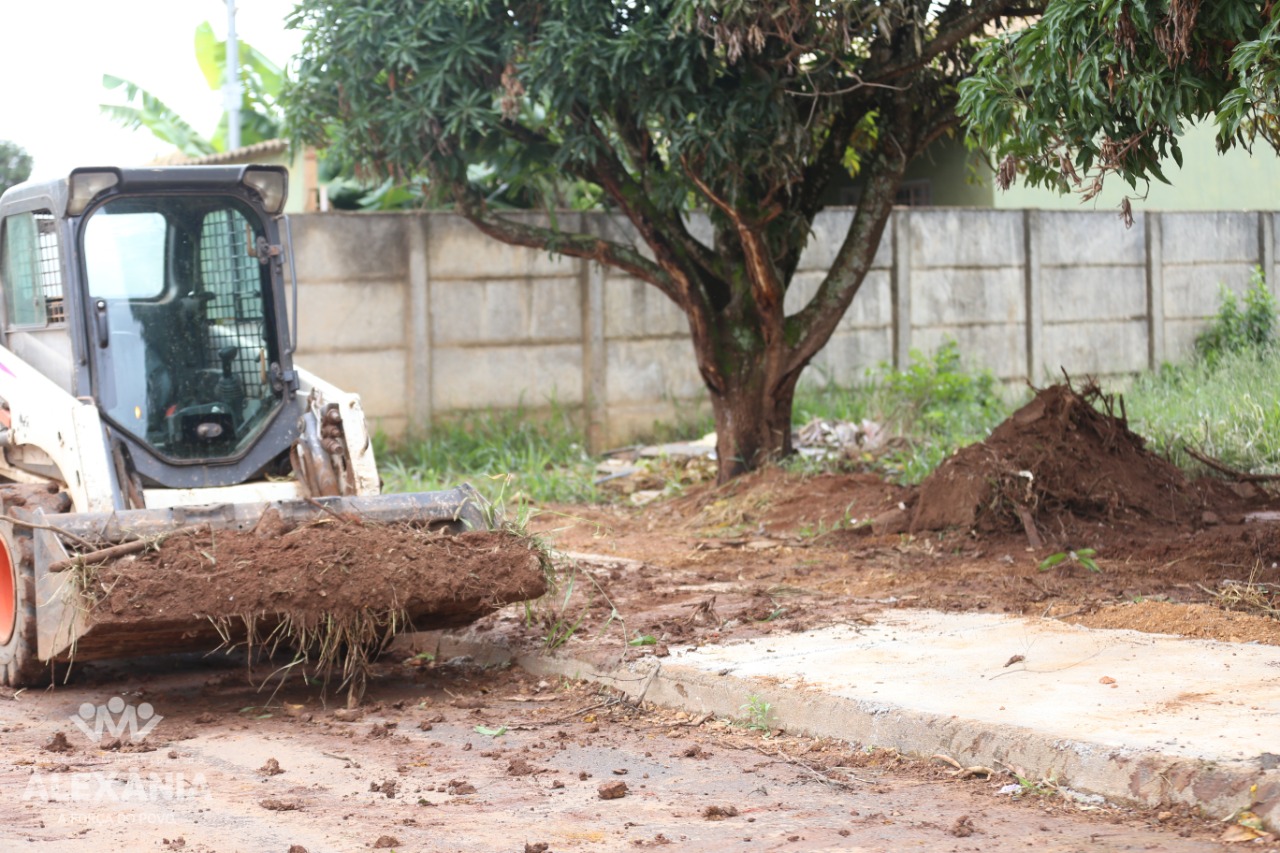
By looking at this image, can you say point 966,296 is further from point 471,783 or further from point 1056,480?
point 471,783

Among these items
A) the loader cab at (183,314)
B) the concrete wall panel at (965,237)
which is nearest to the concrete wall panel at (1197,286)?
the concrete wall panel at (965,237)

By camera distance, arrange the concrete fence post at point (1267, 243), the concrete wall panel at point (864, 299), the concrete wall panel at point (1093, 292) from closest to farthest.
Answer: the concrete wall panel at point (864, 299)
the concrete wall panel at point (1093, 292)
the concrete fence post at point (1267, 243)

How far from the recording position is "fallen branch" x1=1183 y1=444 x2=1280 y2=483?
31.5 feet

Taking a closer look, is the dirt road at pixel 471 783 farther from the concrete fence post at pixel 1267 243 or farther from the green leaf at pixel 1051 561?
the concrete fence post at pixel 1267 243

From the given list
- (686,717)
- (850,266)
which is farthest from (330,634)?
(850,266)

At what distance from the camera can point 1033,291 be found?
1647 cm

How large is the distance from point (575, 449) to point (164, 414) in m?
6.73

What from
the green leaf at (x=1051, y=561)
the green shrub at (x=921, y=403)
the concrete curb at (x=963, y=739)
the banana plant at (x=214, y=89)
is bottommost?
the concrete curb at (x=963, y=739)

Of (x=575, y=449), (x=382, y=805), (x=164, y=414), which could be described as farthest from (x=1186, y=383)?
(x=382, y=805)

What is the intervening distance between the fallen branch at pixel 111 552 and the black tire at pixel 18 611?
317mm

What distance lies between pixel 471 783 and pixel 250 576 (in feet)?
5.01

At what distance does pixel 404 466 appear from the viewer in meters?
13.1

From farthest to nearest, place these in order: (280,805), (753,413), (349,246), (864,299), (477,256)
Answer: (864,299) → (477,256) → (349,246) → (753,413) → (280,805)

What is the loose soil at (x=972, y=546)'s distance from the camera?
285 inches
